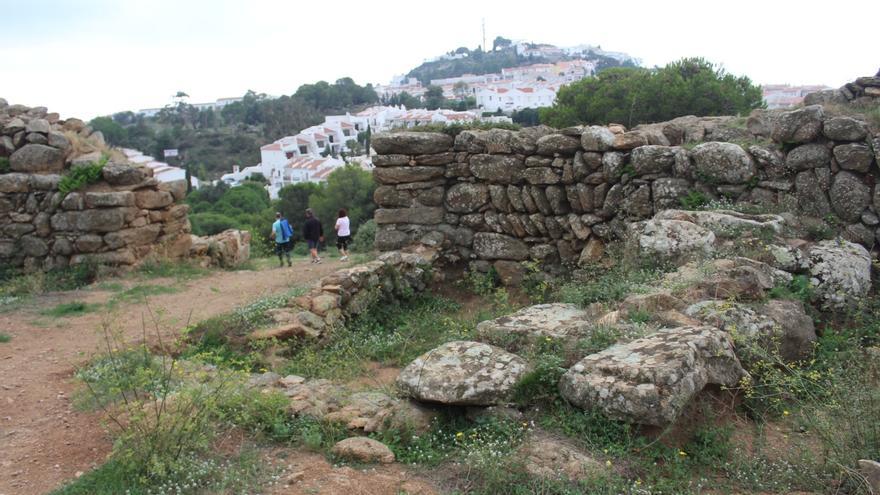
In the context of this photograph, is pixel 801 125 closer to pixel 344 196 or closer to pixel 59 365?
pixel 59 365

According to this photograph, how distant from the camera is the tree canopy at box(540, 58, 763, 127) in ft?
75.8

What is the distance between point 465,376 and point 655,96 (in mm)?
21277

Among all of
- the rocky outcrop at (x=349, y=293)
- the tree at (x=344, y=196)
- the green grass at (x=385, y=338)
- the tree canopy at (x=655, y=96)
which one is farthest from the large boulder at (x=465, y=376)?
the tree at (x=344, y=196)

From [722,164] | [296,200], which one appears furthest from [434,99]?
[722,164]

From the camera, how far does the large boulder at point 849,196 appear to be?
722 cm

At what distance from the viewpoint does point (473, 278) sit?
10102 millimetres

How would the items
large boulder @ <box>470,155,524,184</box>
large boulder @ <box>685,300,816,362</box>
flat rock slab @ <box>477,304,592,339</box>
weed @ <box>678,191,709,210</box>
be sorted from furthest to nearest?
large boulder @ <box>470,155,524,184</box> → weed @ <box>678,191,709,210</box> → flat rock slab @ <box>477,304,592,339</box> → large boulder @ <box>685,300,816,362</box>

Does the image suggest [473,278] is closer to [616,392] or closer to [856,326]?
[856,326]

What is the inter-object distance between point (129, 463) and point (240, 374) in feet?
4.07

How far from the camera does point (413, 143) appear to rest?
405 inches

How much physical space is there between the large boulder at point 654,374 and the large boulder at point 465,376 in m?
0.43

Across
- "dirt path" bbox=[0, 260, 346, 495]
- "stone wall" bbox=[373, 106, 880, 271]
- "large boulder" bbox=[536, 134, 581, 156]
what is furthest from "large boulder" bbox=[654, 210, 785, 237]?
"dirt path" bbox=[0, 260, 346, 495]

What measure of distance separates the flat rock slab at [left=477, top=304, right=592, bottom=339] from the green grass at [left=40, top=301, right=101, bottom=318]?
21.4 feet

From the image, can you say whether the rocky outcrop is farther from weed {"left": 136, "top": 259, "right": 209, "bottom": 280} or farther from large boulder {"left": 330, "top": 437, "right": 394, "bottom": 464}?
weed {"left": 136, "top": 259, "right": 209, "bottom": 280}
